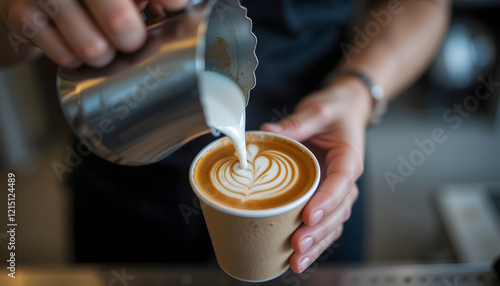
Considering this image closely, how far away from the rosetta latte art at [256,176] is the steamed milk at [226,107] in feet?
0.08

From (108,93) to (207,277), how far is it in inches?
22.0

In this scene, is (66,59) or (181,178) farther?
(181,178)

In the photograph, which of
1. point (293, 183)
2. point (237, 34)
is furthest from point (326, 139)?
point (237, 34)

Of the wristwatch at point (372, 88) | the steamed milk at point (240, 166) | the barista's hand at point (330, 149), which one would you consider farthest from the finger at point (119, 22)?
the wristwatch at point (372, 88)

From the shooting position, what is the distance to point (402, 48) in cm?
119

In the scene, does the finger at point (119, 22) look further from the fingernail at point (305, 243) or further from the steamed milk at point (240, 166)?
the fingernail at point (305, 243)

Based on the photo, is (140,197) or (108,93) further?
(140,197)

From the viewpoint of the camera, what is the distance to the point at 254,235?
2.41 feet

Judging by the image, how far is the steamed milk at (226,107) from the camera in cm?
77

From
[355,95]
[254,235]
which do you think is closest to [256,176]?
[254,235]

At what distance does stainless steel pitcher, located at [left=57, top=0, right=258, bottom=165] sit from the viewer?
566 mm

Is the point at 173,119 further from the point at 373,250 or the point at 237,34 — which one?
the point at 373,250

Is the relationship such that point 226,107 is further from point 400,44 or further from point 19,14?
point 400,44

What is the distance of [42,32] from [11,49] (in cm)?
29
